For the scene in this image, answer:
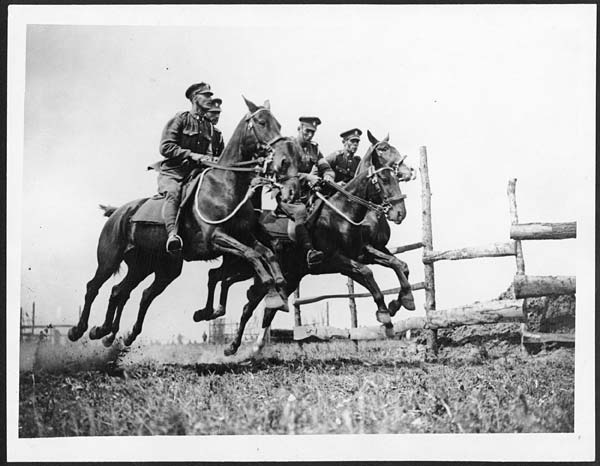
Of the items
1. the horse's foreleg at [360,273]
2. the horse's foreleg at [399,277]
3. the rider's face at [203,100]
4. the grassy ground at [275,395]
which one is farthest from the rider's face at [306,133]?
the grassy ground at [275,395]

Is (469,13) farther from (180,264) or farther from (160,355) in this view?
(160,355)

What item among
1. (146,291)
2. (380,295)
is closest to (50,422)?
(146,291)

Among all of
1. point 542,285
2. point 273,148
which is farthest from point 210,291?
point 542,285

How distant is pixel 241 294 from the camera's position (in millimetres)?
13539

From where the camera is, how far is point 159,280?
13438 mm

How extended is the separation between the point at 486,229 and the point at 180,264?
3624 mm

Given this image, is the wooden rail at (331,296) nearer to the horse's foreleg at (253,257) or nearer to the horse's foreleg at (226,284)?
the horse's foreleg at (226,284)

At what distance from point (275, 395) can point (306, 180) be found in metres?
2.58

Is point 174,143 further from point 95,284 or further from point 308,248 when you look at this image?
point 308,248

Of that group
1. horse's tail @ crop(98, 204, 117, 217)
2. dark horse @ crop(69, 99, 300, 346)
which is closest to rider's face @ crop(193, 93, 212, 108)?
dark horse @ crop(69, 99, 300, 346)

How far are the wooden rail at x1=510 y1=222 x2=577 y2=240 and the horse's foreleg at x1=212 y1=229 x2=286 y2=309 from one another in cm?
302

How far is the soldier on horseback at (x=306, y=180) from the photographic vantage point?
13.7 m

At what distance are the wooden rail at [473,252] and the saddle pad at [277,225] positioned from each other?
5.53ft

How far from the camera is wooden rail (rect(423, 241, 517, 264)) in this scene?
1390 centimetres
